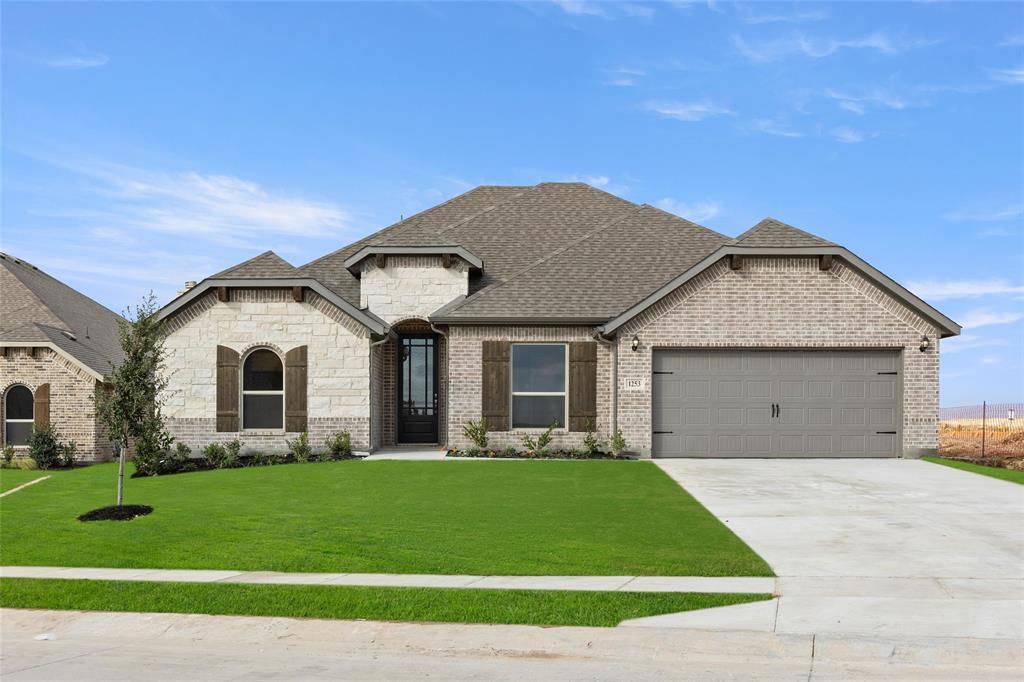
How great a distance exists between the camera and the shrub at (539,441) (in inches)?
885

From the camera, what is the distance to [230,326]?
2281cm

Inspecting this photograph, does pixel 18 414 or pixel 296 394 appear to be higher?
pixel 296 394

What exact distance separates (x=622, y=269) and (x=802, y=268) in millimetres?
5092

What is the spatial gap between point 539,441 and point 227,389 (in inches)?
317

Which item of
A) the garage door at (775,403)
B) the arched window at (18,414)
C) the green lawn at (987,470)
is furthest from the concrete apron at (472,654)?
the arched window at (18,414)

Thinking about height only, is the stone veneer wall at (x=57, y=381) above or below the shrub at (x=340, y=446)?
above

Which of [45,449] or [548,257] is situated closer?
[548,257]

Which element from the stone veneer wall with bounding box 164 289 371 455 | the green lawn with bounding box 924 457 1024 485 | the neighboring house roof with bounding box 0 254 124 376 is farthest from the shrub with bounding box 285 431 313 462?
the green lawn with bounding box 924 457 1024 485

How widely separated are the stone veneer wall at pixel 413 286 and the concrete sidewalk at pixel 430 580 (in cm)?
1450

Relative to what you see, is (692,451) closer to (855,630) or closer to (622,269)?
(622,269)

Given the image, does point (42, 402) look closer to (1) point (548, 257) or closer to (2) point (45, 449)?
(2) point (45, 449)

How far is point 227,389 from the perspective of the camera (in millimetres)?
22750

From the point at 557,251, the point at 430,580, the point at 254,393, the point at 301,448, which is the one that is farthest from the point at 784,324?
the point at 430,580

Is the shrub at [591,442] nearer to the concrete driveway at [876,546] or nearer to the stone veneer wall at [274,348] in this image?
the concrete driveway at [876,546]
